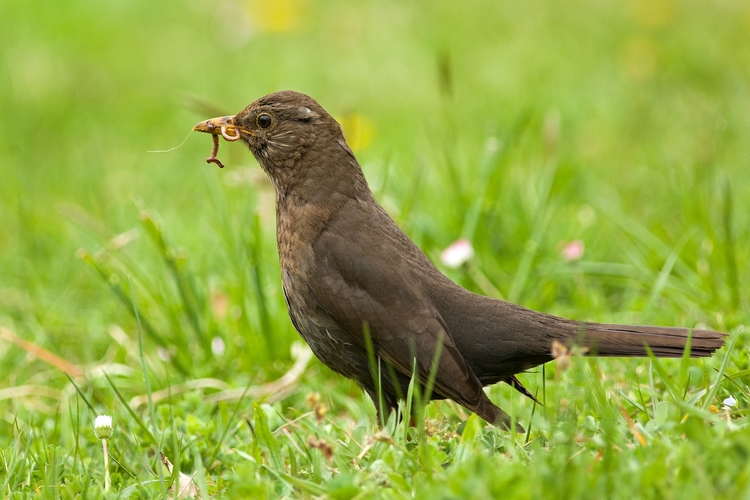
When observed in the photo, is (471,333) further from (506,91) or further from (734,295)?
(506,91)

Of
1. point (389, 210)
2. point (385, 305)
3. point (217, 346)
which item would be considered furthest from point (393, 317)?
point (389, 210)

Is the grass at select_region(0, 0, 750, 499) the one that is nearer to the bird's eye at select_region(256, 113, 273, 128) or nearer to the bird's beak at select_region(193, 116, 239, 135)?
the bird's beak at select_region(193, 116, 239, 135)

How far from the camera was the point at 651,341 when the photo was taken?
3.30 meters

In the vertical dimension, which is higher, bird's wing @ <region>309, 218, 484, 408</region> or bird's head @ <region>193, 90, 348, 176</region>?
bird's head @ <region>193, 90, 348, 176</region>

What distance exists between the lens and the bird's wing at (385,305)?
347cm

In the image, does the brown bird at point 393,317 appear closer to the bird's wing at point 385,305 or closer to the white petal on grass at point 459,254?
the bird's wing at point 385,305

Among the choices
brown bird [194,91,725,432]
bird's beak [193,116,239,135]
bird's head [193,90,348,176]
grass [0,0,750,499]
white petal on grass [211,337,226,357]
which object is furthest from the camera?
white petal on grass [211,337,226,357]

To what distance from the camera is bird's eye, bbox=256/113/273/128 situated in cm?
414

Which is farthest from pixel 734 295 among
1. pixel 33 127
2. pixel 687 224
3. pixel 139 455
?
pixel 33 127

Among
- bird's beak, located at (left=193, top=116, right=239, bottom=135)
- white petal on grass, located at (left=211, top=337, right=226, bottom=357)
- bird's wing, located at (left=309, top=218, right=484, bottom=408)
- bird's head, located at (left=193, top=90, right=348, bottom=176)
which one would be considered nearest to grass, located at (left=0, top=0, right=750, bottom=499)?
white petal on grass, located at (left=211, top=337, right=226, bottom=357)

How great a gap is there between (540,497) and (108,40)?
30.8 ft

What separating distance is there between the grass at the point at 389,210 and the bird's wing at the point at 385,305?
0.89 feet

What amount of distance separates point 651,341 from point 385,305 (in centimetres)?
98

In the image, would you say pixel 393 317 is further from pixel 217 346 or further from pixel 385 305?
pixel 217 346
